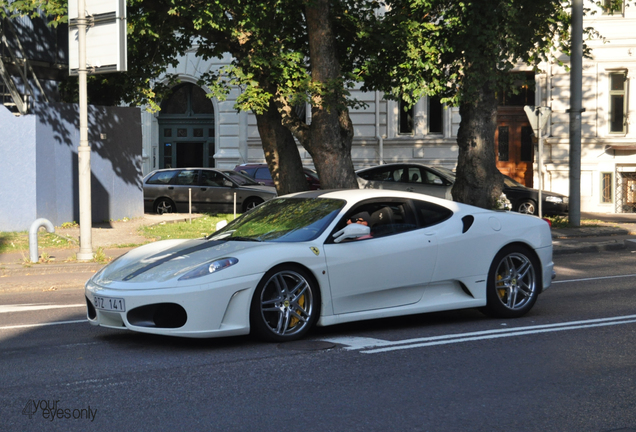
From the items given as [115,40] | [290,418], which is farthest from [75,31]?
[290,418]

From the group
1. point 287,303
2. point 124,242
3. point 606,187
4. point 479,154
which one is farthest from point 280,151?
point 606,187

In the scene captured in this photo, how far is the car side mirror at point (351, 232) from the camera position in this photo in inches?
293

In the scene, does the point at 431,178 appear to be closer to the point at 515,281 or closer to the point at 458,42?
the point at 458,42

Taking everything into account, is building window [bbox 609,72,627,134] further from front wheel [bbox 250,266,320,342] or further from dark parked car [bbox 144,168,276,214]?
front wheel [bbox 250,266,320,342]

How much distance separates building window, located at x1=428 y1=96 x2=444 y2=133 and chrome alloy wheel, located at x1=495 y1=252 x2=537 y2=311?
23842mm

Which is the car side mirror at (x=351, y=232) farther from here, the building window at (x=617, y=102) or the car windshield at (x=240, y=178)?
the building window at (x=617, y=102)

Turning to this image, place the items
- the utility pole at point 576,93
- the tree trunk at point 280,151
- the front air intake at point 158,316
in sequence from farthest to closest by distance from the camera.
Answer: the utility pole at point 576,93, the tree trunk at point 280,151, the front air intake at point 158,316

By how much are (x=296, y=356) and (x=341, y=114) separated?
10.8m

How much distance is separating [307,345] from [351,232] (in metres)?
1.06

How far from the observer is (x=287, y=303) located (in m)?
7.13

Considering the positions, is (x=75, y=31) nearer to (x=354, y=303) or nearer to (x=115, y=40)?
(x=115, y=40)

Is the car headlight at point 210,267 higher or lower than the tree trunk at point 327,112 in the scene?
lower

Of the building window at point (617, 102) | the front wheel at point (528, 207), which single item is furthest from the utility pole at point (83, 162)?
the building window at point (617, 102)

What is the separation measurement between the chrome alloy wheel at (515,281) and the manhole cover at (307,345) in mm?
2114
